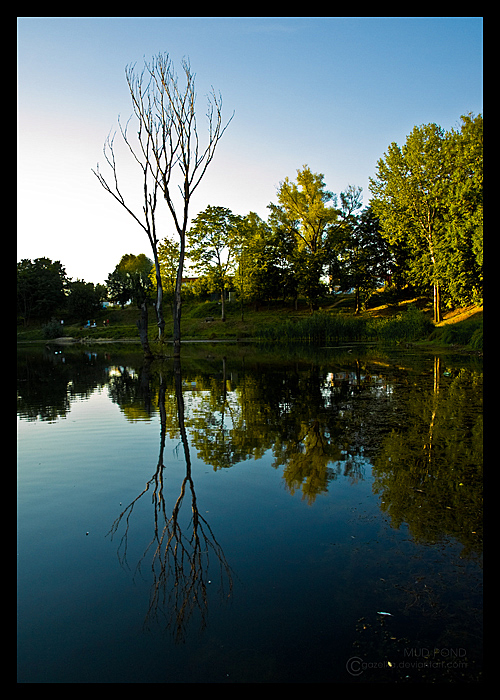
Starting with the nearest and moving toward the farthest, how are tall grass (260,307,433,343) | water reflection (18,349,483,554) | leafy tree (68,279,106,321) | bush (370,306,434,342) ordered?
water reflection (18,349,483,554)
bush (370,306,434,342)
tall grass (260,307,433,343)
leafy tree (68,279,106,321)

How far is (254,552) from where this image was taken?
366cm

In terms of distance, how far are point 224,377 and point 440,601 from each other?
13.3 metres

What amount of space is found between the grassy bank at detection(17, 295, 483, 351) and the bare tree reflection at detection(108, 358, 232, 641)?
23.9 m

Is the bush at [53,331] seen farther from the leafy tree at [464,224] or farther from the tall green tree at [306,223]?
the leafy tree at [464,224]

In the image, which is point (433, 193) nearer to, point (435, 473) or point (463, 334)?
point (463, 334)

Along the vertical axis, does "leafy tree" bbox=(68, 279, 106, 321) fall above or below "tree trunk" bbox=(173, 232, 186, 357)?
above

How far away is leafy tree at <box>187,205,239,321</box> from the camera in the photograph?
49875mm

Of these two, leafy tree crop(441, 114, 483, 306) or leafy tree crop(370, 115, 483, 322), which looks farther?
leafy tree crop(370, 115, 483, 322)

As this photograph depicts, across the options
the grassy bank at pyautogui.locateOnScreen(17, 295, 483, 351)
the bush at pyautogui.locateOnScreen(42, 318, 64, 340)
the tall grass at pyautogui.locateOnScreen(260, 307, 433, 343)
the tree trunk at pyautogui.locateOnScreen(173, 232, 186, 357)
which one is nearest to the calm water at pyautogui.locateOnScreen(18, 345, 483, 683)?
the tree trunk at pyautogui.locateOnScreen(173, 232, 186, 357)

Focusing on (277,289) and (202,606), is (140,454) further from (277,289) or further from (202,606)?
(277,289)

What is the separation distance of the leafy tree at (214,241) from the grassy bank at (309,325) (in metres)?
5.35

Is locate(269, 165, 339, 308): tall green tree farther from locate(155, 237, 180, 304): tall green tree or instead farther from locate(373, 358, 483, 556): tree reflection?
locate(373, 358, 483, 556): tree reflection

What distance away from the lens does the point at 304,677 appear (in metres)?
2.36
